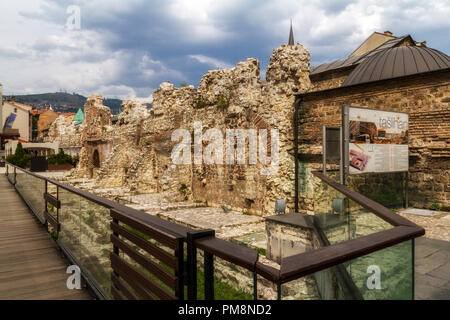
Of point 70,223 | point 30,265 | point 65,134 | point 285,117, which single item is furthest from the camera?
point 65,134

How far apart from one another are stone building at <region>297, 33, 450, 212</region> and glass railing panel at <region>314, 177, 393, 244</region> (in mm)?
2660

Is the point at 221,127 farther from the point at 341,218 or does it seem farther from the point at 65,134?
the point at 65,134

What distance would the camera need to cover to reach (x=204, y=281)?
4.90 ft

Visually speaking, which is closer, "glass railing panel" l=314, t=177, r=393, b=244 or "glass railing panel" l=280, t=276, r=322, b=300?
"glass railing panel" l=280, t=276, r=322, b=300

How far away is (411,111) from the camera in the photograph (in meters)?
8.72

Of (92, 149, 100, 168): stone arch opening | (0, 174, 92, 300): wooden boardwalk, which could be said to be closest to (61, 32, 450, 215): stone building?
(0, 174, 92, 300): wooden boardwalk

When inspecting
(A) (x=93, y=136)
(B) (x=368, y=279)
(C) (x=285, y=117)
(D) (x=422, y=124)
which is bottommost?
(B) (x=368, y=279)

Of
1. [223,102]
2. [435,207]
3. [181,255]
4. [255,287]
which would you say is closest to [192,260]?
[181,255]

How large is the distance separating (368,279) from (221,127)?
9689mm

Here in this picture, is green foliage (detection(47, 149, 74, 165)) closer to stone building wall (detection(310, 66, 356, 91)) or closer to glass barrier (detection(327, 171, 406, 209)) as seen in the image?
stone building wall (detection(310, 66, 356, 91))

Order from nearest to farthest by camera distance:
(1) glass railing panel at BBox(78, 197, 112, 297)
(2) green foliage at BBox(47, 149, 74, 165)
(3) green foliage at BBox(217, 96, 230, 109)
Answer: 1. (1) glass railing panel at BBox(78, 197, 112, 297)
2. (3) green foliage at BBox(217, 96, 230, 109)
3. (2) green foliage at BBox(47, 149, 74, 165)

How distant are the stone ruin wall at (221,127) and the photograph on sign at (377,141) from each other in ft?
9.88

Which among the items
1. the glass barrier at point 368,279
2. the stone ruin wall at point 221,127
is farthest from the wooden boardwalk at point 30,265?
the stone ruin wall at point 221,127

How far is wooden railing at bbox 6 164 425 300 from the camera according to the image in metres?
1.28
